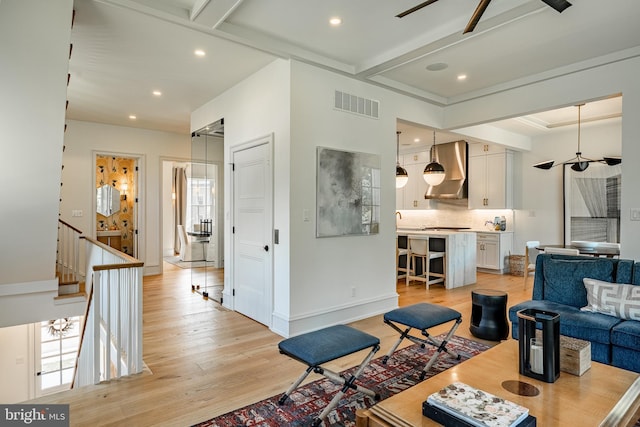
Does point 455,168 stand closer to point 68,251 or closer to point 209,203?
point 209,203

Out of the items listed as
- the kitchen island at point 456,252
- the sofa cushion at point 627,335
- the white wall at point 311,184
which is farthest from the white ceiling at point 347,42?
the sofa cushion at point 627,335

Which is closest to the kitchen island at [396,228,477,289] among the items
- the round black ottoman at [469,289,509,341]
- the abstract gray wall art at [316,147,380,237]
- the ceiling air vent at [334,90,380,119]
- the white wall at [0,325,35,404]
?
the abstract gray wall art at [316,147,380,237]

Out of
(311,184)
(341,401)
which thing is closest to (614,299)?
(341,401)

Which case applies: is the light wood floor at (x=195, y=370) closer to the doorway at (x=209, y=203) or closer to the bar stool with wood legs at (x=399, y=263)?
the doorway at (x=209, y=203)

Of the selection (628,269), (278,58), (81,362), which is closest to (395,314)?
(628,269)

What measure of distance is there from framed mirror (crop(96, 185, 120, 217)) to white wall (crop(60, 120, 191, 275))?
123 cm

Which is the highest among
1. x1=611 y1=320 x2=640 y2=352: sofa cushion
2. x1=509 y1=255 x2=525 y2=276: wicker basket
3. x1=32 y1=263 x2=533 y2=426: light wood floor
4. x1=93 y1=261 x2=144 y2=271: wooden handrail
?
x1=93 y1=261 x2=144 y2=271: wooden handrail

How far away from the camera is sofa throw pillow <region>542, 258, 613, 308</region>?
3.29m

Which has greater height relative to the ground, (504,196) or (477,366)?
(504,196)

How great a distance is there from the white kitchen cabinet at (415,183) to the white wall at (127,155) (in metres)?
5.54

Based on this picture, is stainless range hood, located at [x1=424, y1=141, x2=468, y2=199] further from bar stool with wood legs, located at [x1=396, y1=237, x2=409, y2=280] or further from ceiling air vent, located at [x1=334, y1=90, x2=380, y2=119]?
ceiling air vent, located at [x1=334, y1=90, x2=380, y2=119]

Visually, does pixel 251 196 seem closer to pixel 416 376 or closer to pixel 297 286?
pixel 297 286

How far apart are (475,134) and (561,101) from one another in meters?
2.17

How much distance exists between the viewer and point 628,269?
315 centimetres
